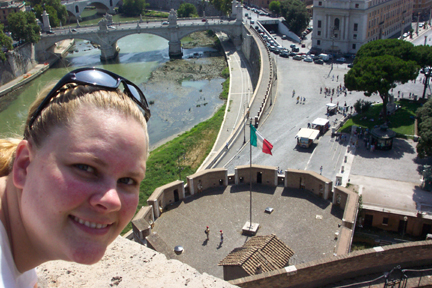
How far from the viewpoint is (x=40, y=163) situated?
2291mm

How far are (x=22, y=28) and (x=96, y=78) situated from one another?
54837 millimetres

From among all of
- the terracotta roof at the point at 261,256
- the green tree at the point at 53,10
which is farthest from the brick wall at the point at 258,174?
the green tree at the point at 53,10

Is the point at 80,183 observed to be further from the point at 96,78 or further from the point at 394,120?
the point at 394,120

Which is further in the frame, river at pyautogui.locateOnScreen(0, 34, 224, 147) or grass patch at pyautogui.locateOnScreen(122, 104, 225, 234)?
river at pyautogui.locateOnScreen(0, 34, 224, 147)

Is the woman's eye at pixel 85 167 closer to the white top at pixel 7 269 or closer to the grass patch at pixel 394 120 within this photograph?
the white top at pixel 7 269

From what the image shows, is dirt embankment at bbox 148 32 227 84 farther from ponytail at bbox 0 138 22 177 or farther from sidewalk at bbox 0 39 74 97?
ponytail at bbox 0 138 22 177

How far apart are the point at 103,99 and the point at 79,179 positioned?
1.50ft

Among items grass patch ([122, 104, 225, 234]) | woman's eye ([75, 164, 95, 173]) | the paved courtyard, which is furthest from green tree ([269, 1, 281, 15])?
woman's eye ([75, 164, 95, 173])

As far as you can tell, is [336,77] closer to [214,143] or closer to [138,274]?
[214,143]

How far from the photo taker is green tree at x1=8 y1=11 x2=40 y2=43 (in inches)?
1984

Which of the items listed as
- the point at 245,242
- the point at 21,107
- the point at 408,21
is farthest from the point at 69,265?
the point at 408,21

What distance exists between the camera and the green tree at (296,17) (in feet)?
197

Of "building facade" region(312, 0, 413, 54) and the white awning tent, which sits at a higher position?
"building facade" region(312, 0, 413, 54)

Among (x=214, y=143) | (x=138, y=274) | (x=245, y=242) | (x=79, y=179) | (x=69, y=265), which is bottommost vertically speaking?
(x=214, y=143)
